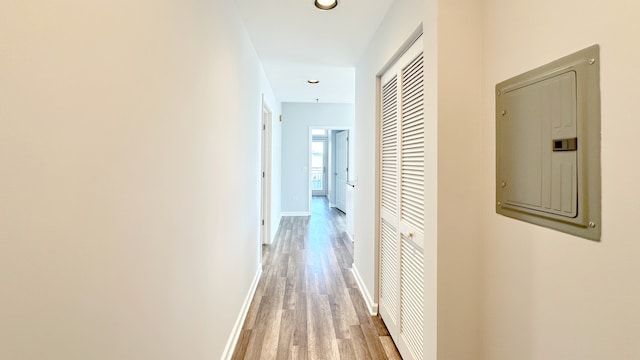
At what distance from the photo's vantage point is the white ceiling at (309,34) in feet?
7.04

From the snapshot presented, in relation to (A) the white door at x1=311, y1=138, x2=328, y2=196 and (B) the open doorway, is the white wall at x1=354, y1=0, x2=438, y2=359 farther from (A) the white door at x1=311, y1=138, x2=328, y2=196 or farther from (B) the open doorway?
(A) the white door at x1=311, y1=138, x2=328, y2=196

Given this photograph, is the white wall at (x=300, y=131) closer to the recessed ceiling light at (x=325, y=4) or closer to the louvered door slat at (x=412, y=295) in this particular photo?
the recessed ceiling light at (x=325, y=4)

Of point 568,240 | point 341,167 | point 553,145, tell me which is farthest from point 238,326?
point 341,167

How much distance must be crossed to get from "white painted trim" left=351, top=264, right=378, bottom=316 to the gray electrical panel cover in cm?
159

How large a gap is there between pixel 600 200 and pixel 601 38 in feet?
A: 1.48

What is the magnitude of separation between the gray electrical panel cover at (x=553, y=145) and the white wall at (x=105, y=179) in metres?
1.29

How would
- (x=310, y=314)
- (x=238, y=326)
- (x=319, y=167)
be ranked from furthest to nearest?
(x=319, y=167) < (x=310, y=314) < (x=238, y=326)

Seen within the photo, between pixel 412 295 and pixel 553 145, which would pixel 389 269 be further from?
pixel 553 145

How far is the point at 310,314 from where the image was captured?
8.34ft

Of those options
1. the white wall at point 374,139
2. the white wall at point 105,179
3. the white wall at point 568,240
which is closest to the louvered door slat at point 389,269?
the white wall at point 374,139

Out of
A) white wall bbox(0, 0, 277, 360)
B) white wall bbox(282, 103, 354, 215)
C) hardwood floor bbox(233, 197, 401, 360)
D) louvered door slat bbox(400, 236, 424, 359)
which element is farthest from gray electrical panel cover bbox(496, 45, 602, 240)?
white wall bbox(282, 103, 354, 215)

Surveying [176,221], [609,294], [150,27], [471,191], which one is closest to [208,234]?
[176,221]

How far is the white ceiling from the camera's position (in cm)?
215

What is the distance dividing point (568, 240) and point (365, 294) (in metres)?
2.08
